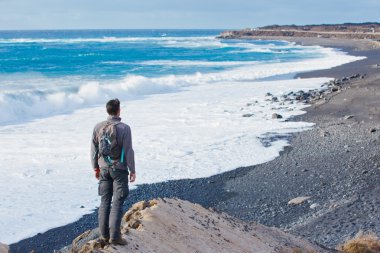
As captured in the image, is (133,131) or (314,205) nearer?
(314,205)

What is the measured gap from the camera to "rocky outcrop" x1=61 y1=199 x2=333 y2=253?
225 inches

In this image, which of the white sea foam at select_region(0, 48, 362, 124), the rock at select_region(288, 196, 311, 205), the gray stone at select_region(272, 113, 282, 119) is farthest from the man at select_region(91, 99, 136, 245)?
the white sea foam at select_region(0, 48, 362, 124)

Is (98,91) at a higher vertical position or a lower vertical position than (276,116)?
lower

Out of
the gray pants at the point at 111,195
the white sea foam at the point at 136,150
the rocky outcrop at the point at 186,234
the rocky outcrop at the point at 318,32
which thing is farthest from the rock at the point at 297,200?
the rocky outcrop at the point at 318,32

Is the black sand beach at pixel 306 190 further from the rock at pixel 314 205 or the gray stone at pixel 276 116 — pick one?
the gray stone at pixel 276 116

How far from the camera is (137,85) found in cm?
3716

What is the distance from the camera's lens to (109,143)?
19.1 ft

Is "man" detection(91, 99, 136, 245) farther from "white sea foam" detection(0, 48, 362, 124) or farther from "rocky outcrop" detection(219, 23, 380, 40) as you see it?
"rocky outcrop" detection(219, 23, 380, 40)

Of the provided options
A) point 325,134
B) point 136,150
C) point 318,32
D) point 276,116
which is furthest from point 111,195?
point 318,32

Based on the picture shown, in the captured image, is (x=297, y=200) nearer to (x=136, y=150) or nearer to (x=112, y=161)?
(x=136, y=150)

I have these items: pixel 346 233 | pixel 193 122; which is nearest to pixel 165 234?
pixel 346 233

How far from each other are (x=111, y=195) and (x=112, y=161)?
0.38 metres

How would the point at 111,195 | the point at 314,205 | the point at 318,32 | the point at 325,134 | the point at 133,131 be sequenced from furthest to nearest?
the point at 318,32 < the point at 133,131 < the point at 325,134 < the point at 314,205 < the point at 111,195

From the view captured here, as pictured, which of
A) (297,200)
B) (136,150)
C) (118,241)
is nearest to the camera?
(118,241)
